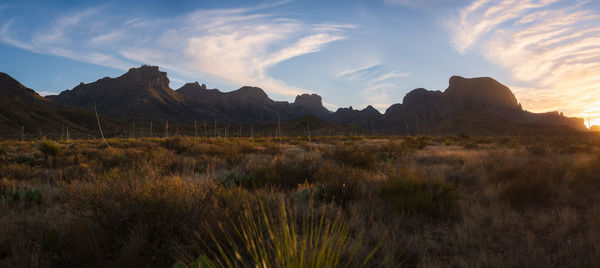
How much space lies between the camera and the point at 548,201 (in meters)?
4.14

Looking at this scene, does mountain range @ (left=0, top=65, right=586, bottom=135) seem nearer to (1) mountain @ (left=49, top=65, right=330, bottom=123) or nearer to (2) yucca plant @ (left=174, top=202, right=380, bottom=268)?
(1) mountain @ (left=49, top=65, right=330, bottom=123)

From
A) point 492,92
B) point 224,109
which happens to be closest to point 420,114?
point 492,92

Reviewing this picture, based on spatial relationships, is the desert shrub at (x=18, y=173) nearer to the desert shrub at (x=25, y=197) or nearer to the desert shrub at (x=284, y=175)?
the desert shrub at (x=25, y=197)

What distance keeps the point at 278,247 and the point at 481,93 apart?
145 m

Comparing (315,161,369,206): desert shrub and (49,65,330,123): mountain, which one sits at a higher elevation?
(49,65,330,123): mountain

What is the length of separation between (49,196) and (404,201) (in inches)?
247

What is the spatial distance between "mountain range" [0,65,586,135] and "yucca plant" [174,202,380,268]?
250 feet

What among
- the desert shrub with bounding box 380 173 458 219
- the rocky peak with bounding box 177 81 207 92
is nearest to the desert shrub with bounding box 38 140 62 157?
the desert shrub with bounding box 380 173 458 219

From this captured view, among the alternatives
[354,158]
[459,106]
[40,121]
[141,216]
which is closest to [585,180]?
[354,158]

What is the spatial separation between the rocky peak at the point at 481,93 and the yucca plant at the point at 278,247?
442ft

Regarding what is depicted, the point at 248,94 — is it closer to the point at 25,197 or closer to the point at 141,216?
the point at 25,197

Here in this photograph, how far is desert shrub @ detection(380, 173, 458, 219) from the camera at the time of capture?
12.0ft

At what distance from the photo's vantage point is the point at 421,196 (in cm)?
377

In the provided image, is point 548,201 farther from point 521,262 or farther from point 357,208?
point 357,208
